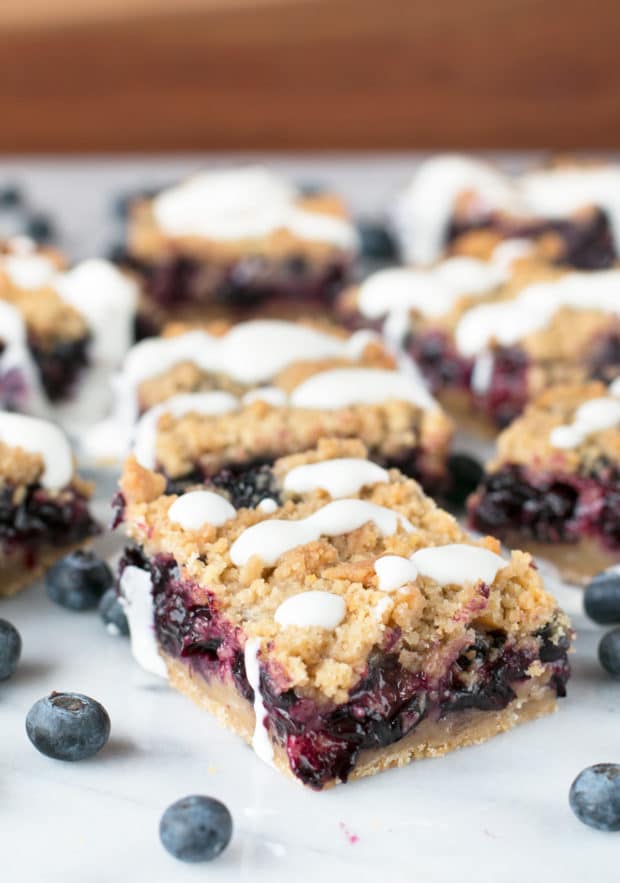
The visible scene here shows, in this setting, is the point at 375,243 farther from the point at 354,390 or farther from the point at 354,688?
the point at 354,688

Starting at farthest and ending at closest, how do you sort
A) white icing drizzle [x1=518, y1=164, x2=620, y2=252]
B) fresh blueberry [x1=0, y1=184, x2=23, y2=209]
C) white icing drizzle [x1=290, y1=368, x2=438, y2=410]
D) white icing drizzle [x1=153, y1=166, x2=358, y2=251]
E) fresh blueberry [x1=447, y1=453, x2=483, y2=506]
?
fresh blueberry [x1=0, y1=184, x2=23, y2=209]
white icing drizzle [x1=518, y1=164, x2=620, y2=252]
white icing drizzle [x1=153, y1=166, x2=358, y2=251]
fresh blueberry [x1=447, y1=453, x2=483, y2=506]
white icing drizzle [x1=290, y1=368, x2=438, y2=410]

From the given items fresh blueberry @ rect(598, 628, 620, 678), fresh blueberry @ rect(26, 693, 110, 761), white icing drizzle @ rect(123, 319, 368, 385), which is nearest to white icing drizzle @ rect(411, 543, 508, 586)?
fresh blueberry @ rect(598, 628, 620, 678)

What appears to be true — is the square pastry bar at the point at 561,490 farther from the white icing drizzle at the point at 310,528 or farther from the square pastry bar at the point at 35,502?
the square pastry bar at the point at 35,502

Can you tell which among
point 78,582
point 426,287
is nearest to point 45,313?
point 426,287

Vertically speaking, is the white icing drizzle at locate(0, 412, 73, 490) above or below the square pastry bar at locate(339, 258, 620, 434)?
above

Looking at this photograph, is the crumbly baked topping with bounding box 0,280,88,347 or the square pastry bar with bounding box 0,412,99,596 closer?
the square pastry bar with bounding box 0,412,99,596

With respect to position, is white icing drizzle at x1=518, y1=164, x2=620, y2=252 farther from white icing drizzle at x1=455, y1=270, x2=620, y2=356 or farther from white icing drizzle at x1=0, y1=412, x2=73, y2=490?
white icing drizzle at x1=0, y1=412, x2=73, y2=490
